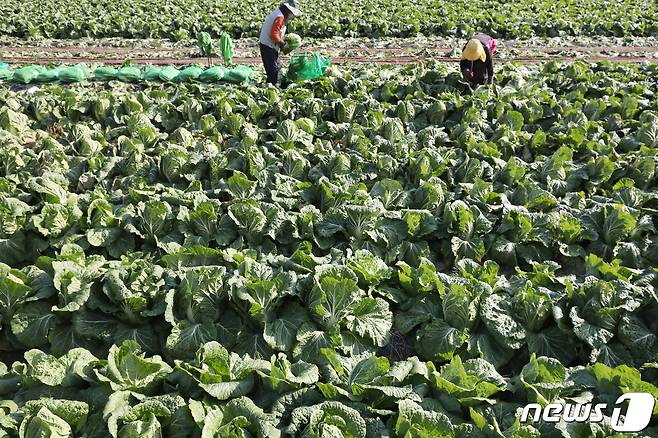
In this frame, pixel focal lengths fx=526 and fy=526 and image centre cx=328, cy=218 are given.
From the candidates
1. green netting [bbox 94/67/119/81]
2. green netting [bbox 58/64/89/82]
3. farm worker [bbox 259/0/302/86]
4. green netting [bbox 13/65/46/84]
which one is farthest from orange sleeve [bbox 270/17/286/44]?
green netting [bbox 13/65/46/84]

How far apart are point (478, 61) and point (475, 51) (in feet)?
2.25

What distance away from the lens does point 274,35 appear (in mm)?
11789

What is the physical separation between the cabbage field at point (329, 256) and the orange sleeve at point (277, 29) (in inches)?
42.3

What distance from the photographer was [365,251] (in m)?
5.82

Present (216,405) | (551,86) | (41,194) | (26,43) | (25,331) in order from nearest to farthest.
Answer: (216,405)
(25,331)
(41,194)
(551,86)
(26,43)

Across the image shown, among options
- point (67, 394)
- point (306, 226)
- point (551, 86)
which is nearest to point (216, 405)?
point (67, 394)

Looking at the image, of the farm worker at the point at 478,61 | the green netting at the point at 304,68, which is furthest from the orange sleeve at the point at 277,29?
the farm worker at the point at 478,61

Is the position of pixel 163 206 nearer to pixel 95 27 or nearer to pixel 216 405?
pixel 216 405

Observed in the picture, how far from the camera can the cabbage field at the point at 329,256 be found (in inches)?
162

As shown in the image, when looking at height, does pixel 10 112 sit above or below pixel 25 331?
above

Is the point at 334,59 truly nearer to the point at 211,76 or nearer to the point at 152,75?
the point at 211,76

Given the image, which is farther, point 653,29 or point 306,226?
point 653,29

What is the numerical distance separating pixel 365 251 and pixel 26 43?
66.2 ft

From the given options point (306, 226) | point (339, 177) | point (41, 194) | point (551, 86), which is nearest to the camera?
point (306, 226)
